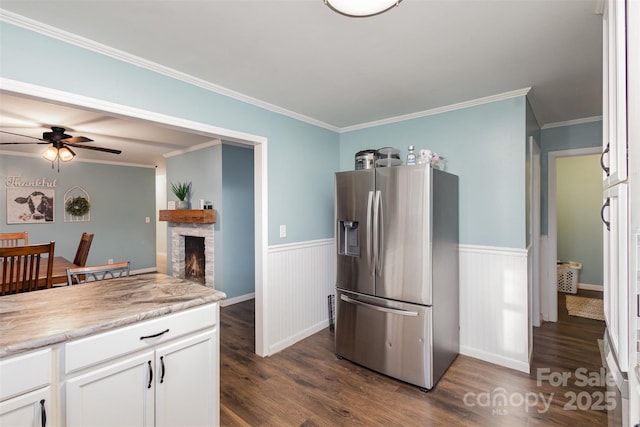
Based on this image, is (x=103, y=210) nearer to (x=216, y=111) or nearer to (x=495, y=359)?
(x=216, y=111)

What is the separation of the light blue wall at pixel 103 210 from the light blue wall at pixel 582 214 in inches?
316

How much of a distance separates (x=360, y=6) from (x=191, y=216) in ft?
13.0

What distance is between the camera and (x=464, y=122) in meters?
2.90

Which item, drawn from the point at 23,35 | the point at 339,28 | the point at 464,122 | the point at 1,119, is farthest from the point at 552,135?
the point at 1,119

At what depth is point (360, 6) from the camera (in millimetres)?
1281

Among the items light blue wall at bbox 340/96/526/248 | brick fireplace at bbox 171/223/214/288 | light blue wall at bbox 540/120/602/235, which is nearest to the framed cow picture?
brick fireplace at bbox 171/223/214/288

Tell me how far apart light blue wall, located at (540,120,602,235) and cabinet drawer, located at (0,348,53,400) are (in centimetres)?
452

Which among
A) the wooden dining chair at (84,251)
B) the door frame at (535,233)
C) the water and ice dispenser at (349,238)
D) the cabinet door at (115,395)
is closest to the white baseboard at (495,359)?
the door frame at (535,233)

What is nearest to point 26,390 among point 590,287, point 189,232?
point 189,232

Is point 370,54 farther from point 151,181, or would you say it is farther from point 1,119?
point 151,181

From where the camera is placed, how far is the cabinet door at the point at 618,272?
0.95m

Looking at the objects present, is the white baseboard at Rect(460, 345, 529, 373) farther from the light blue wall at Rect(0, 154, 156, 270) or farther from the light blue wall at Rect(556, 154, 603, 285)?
the light blue wall at Rect(0, 154, 156, 270)

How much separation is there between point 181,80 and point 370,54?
1.40 meters

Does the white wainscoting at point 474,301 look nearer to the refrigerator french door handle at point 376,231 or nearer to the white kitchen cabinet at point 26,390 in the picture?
the refrigerator french door handle at point 376,231
